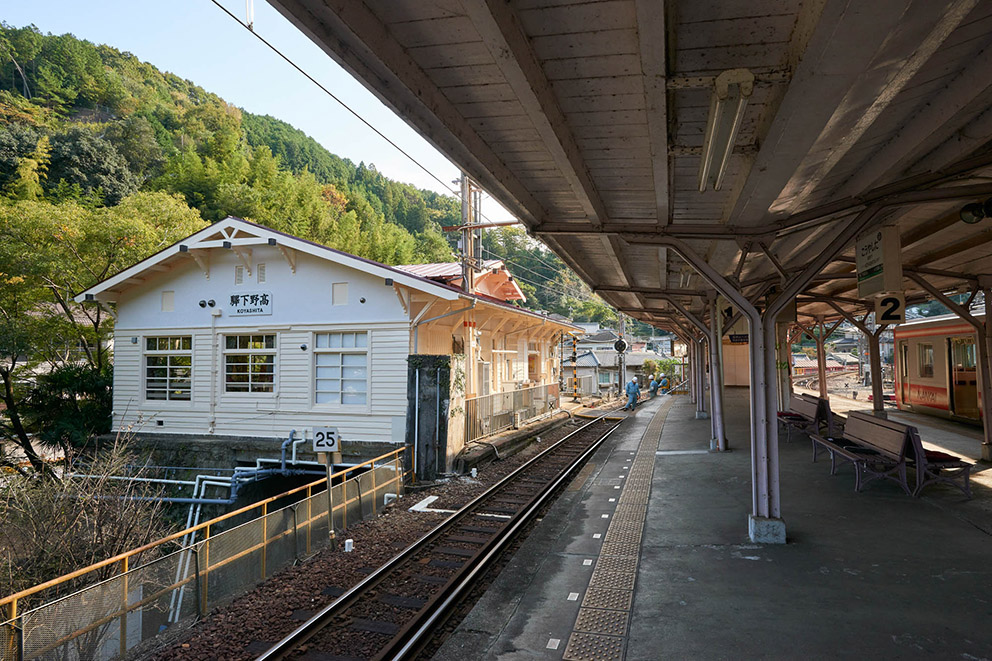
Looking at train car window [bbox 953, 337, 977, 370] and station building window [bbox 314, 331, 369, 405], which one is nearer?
station building window [bbox 314, 331, 369, 405]

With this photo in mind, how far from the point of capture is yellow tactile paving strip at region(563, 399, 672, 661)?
4043mm

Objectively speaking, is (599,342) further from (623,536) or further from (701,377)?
(623,536)

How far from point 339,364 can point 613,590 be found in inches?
366

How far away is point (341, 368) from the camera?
42.6 feet

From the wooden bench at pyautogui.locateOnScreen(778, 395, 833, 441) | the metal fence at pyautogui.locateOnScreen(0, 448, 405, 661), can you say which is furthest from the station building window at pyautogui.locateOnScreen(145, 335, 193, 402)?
the wooden bench at pyautogui.locateOnScreen(778, 395, 833, 441)

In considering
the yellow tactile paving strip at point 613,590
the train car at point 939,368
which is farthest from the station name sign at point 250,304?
the train car at point 939,368

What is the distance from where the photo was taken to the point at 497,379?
1828cm

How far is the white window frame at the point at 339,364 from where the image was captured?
1262cm

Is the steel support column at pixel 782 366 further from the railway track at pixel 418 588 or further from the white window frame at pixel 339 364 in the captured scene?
the white window frame at pixel 339 364

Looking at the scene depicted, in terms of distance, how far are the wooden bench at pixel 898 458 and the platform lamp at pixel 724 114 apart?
5.39 metres

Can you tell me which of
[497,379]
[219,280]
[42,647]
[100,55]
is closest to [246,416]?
[219,280]

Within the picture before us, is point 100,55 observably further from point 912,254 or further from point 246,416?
point 912,254

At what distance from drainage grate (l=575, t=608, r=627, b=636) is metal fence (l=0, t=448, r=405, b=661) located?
382 centimetres

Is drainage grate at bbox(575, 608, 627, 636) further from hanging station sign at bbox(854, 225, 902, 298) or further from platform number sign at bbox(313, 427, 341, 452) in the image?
platform number sign at bbox(313, 427, 341, 452)
